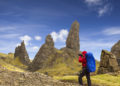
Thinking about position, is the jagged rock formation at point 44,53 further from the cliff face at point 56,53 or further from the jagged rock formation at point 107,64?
the jagged rock formation at point 107,64

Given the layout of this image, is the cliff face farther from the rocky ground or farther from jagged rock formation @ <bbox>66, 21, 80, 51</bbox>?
the rocky ground

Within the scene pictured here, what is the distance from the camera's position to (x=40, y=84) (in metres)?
11.3

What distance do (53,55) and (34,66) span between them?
28.9m

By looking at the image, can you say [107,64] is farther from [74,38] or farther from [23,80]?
[74,38]

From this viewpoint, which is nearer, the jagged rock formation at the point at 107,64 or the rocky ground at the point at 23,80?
the rocky ground at the point at 23,80

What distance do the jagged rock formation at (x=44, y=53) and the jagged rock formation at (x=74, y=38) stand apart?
22851 mm

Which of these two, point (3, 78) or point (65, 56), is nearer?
point (3, 78)

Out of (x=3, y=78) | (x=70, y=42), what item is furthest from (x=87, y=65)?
(x=70, y=42)

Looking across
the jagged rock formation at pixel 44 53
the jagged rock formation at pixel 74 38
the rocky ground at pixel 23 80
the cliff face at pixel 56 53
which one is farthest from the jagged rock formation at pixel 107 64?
the jagged rock formation at pixel 74 38

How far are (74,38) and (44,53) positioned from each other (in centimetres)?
4451

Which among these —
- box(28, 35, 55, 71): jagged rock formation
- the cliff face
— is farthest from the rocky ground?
box(28, 35, 55, 71): jagged rock formation

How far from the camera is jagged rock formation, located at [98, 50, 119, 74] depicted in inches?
2056

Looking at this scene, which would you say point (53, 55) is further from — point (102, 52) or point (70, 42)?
point (102, 52)

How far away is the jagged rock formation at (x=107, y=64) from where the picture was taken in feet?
171
